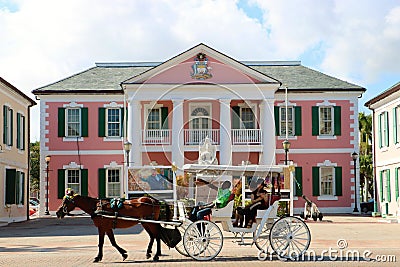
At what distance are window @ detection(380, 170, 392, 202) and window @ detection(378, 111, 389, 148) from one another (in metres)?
1.26

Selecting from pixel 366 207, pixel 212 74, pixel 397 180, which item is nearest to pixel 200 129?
pixel 212 74

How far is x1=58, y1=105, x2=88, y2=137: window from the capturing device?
3516 cm

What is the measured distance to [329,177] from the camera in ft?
116

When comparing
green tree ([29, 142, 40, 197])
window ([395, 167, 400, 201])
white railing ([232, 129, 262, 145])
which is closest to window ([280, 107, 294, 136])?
white railing ([232, 129, 262, 145])

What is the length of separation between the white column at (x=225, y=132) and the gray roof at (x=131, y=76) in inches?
169

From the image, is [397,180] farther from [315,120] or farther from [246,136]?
[246,136]

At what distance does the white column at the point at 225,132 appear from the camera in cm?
3198

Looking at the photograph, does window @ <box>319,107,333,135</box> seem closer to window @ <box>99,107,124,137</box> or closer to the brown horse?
window @ <box>99,107,124,137</box>

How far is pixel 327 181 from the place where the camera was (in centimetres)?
3544

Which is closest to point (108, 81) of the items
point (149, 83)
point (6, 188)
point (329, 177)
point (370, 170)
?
point (149, 83)

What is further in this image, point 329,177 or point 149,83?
point 329,177

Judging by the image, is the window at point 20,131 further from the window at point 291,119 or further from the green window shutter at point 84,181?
the window at point 291,119

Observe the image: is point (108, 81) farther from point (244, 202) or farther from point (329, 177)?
point (244, 202)

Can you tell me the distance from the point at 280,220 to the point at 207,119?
845 inches
